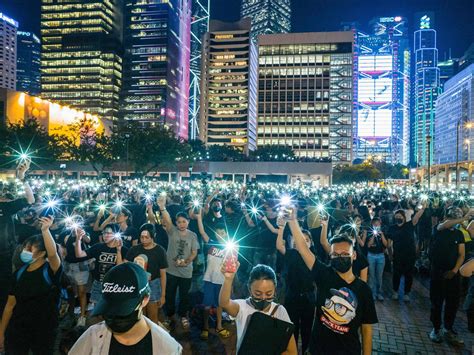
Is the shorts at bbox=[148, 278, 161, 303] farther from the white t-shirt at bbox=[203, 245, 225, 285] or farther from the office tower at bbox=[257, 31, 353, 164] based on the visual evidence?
the office tower at bbox=[257, 31, 353, 164]

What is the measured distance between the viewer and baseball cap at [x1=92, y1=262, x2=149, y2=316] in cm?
169

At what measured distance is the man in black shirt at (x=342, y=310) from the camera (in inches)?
117

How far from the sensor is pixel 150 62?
136500 mm

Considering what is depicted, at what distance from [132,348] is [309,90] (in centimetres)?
11196

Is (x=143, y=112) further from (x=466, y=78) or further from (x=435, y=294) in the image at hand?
(x=435, y=294)

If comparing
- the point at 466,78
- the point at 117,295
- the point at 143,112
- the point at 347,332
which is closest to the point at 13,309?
the point at 117,295

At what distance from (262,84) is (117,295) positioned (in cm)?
11300

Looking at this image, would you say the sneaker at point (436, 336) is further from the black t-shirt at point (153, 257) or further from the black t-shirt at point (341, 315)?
the black t-shirt at point (153, 257)

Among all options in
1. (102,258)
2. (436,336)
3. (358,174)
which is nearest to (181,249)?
(102,258)

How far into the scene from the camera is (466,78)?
13288 cm

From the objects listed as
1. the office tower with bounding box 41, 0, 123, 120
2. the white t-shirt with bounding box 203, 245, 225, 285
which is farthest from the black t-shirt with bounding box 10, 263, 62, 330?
the office tower with bounding box 41, 0, 123, 120

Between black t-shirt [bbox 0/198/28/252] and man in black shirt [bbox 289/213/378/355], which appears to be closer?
man in black shirt [bbox 289/213/378/355]

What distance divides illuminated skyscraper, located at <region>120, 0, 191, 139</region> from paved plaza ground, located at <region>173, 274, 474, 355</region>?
13202 cm

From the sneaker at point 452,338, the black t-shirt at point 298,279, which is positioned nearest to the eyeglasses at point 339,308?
the black t-shirt at point 298,279
